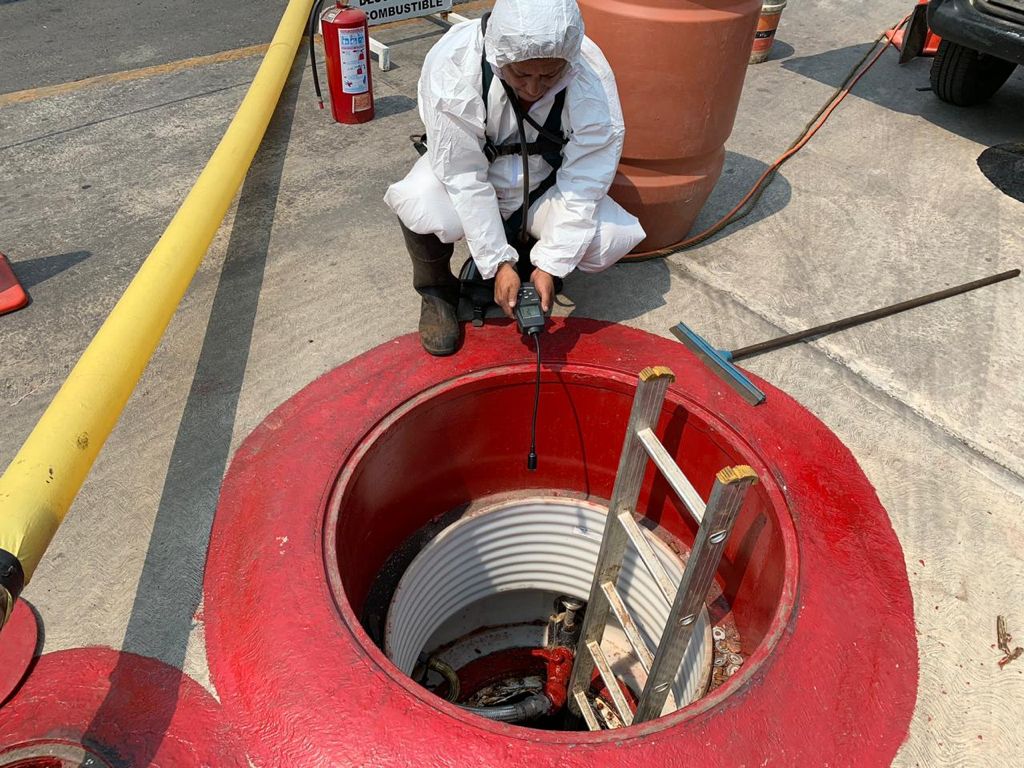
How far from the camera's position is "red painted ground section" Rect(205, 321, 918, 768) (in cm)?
168

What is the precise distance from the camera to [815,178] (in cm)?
369

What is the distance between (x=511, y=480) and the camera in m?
2.99

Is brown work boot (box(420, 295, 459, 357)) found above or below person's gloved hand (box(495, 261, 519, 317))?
below

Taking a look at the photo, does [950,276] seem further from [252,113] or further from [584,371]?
[252,113]

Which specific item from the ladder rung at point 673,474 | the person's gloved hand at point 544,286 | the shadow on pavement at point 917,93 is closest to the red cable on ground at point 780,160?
the shadow on pavement at point 917,93

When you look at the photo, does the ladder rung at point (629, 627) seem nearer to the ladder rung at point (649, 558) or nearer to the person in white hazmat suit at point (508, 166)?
the ladder rung at point (649, 558)

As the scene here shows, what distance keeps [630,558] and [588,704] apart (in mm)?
588

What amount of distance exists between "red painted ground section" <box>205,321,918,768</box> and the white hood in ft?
3.26

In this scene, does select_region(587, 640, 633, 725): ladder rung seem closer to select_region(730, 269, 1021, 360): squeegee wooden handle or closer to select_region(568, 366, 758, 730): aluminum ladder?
select_region(568, 366, 758, 730): aluminum ladder

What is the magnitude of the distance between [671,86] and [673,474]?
1464 mm

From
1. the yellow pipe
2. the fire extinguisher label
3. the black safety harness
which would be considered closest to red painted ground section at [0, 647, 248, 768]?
the yellow pipe

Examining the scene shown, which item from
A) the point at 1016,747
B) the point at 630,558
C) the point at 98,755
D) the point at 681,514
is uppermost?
the point at 98,755

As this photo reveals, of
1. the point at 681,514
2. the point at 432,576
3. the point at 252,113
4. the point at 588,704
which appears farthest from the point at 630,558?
the point at 252,113

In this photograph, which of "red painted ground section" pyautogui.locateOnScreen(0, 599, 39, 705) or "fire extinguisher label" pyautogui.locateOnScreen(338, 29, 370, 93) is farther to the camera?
"fire extinguisher label" pyautogui.locateOnScreen(338, 29, 370, 93)
